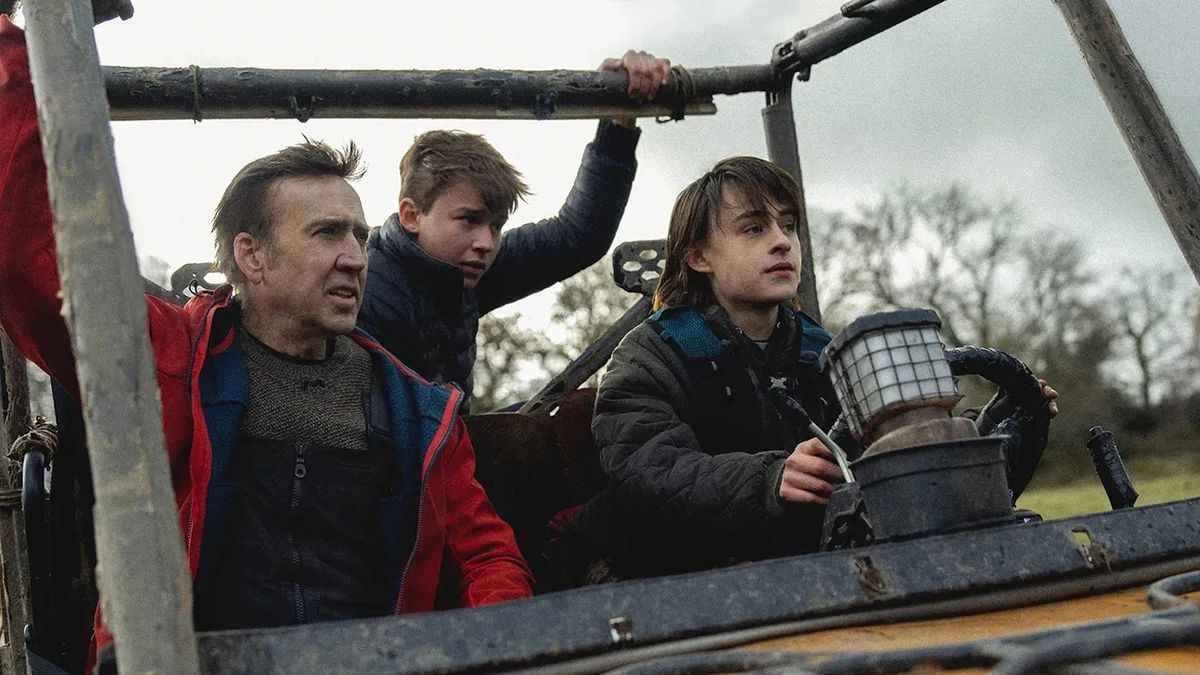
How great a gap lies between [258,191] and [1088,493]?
23.8 m

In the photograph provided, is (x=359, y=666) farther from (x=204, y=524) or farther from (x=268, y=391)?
(x=268, y=391)

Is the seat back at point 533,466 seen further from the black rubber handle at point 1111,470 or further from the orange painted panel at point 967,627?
the orange painted panel at point 967,627

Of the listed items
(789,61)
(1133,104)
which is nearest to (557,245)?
(789,61)

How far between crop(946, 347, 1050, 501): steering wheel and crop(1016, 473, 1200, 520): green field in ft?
63.7

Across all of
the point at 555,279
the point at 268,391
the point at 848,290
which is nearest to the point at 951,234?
the point at 848,290

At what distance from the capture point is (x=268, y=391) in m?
2.22

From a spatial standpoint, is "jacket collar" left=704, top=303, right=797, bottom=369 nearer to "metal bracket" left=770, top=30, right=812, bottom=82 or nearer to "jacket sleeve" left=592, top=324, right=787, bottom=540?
"jacket sleeve" left=592, top=324, right=787, bottom=540

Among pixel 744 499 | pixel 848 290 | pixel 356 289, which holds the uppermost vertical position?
pixel 848 290

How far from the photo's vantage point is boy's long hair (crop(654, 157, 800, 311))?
8.52ft

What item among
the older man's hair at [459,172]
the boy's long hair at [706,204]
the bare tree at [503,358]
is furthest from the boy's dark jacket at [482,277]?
the bare tree at [503,358]

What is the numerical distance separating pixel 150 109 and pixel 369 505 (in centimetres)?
81

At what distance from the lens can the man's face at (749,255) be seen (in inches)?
98.6

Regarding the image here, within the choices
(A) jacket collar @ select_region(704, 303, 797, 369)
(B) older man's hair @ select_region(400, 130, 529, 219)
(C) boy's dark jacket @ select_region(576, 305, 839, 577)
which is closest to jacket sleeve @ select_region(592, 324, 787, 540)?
(C) boy's dark jacket @ select_region(576, 305, 839, 577)

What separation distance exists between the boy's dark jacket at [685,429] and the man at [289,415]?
0.25m
